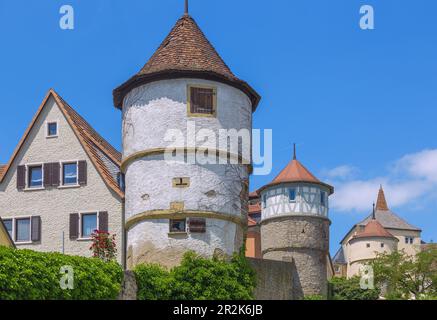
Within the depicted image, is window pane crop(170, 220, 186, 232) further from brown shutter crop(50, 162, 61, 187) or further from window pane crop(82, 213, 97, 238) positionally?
brown shutter crop(50, 162, 61, 187)

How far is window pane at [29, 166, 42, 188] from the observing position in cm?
4544

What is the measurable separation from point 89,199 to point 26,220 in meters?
2.92

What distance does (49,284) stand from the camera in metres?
29.9

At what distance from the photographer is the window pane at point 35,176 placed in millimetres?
45438

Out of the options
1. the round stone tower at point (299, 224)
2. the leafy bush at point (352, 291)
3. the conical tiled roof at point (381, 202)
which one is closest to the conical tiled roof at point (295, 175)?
the round stone tower at point (299, 224)

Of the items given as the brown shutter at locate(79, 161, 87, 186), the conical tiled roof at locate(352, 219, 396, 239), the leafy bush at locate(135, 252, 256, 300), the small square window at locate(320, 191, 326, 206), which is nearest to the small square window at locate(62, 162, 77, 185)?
the brown shutter at locate(79, 161, 87, 186)

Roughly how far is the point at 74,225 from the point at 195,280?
341 inches

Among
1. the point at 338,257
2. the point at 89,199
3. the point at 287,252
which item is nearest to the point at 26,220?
the point at 89,199

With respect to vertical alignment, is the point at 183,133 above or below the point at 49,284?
above

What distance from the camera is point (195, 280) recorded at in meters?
37.5

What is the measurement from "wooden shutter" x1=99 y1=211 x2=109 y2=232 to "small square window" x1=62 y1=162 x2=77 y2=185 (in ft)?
7.23

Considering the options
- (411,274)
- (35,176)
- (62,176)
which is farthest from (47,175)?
(411,274)

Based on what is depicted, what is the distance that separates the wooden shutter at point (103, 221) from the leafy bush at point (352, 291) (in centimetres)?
2566
